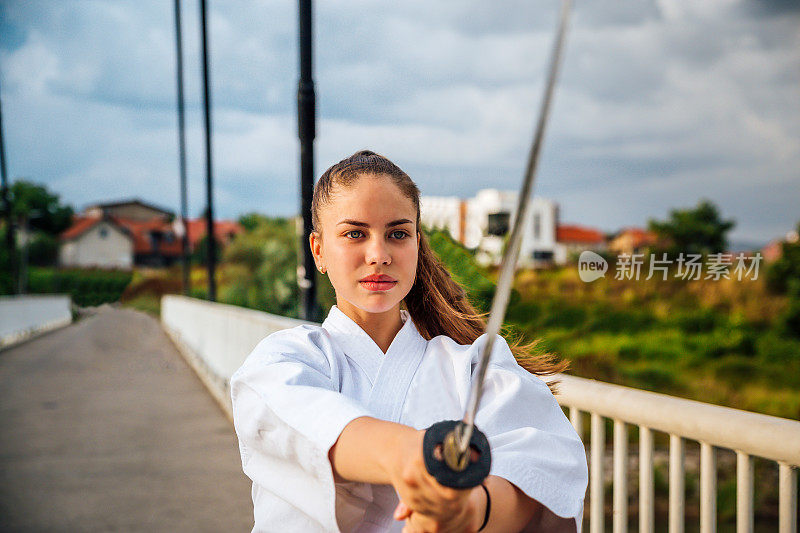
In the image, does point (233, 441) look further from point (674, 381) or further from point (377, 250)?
point (674, 381)

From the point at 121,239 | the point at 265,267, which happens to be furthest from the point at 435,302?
the point at 121,239

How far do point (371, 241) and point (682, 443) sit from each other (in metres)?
1.30

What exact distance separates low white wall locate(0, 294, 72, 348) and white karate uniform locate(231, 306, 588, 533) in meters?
13.8

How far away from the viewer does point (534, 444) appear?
1.21m

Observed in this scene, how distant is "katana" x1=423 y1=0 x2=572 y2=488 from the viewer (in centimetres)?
66

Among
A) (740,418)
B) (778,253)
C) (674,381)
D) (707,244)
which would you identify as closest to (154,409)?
(740,418)

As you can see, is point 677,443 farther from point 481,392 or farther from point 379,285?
point 481,392

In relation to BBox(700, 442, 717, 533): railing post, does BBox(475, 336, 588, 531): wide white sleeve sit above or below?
above

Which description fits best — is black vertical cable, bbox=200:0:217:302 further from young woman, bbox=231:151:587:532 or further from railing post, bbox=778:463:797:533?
railing post, bbox=778:463:797:533

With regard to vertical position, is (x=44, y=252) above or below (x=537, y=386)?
below

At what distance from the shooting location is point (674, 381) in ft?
58.9

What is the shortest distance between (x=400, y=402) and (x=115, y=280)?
9202 mm

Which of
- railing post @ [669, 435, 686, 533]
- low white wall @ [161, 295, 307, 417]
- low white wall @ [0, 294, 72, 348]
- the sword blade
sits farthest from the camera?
low white wall @ [0, 294, 72, 348]

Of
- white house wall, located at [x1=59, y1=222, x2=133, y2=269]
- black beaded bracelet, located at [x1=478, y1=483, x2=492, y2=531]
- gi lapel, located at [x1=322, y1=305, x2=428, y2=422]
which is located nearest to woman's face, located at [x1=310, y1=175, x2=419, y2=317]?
gi lapel, located at [x1=322, y1=305, x2=428, y2=422]
